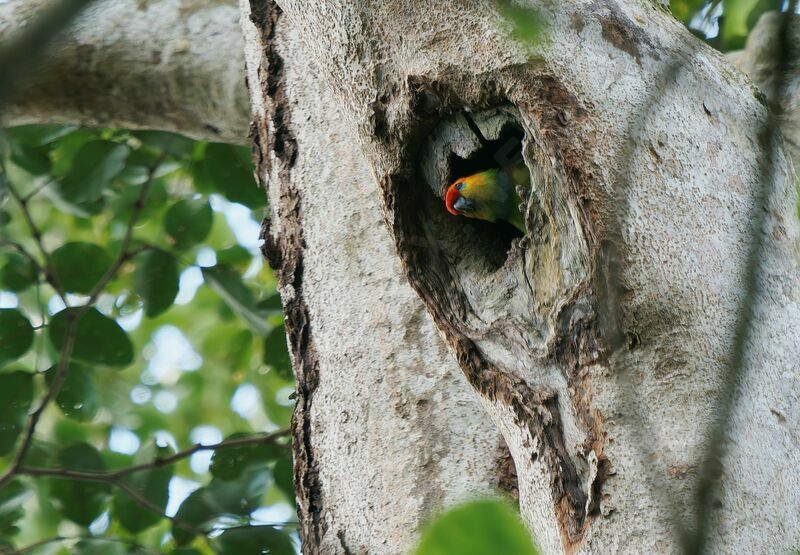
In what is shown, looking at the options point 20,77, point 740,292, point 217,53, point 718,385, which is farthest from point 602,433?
point 217,53

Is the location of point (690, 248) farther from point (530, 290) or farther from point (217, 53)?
point (217, 53)

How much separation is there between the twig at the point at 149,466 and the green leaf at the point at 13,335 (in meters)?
0.35

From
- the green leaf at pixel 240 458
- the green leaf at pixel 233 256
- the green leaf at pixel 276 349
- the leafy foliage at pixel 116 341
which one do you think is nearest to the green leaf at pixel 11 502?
the leafy foliage at pixel 116 341

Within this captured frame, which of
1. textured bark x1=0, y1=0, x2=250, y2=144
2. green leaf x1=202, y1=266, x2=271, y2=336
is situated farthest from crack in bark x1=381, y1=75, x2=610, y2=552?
green leaf x1=202, y1=266, x2=271, y2=336

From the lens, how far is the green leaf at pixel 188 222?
9.66 feet

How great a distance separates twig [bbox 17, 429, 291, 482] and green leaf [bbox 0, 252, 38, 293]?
0.65 meters

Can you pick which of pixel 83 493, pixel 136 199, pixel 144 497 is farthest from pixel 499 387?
pixel 136 199

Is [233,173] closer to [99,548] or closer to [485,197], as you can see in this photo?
[99,548]

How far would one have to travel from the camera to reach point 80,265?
9.50 ft

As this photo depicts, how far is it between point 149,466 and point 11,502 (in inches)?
19.4

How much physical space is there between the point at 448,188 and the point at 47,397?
5.43 ft

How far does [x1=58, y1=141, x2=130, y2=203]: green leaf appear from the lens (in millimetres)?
2854

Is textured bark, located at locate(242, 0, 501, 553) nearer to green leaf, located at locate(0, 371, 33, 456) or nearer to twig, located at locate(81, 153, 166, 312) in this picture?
twig, located at locate(81, 153, 166, 312)

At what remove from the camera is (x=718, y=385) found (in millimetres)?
1028
